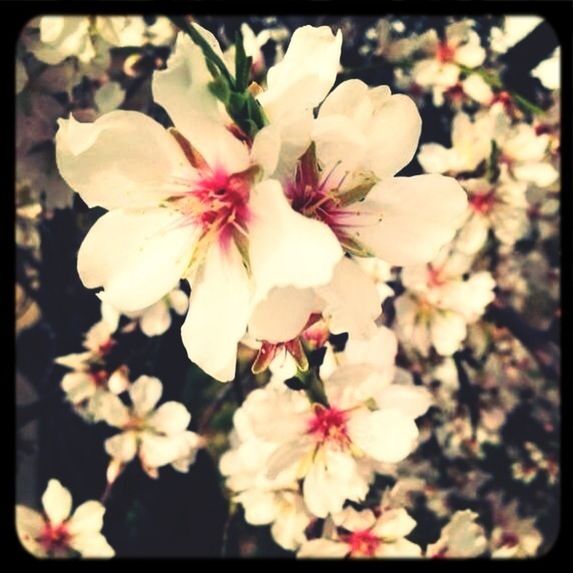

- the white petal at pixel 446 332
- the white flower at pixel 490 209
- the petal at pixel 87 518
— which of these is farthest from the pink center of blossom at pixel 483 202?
the petal at pixel 87 518

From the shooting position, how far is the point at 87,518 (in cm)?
62

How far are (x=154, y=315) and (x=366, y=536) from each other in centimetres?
30

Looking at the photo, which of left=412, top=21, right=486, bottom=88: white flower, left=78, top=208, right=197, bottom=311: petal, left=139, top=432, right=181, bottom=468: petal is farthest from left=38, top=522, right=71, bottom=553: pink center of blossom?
left=412, top=21, right=486, bottom=88: white flower

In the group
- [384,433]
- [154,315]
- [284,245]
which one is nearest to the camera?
[284,245]

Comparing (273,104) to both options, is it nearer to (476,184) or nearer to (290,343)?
Result: (290,343)

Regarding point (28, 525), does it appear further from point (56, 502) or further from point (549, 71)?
point (549, 71)

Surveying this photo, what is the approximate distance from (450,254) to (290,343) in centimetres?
33

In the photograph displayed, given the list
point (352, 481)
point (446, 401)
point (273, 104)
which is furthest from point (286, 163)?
point (446, 401)

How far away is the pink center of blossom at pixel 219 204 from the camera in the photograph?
0.26 meters

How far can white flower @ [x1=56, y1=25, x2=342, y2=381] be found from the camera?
243mm

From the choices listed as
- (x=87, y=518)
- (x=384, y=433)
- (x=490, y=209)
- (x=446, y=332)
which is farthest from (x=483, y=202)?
(x=87, y=518)

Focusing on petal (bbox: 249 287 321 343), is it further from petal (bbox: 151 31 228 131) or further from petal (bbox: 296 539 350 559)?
petal (bbox: 296 539 350 559)

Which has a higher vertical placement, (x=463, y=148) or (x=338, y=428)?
(x=463, y=148)

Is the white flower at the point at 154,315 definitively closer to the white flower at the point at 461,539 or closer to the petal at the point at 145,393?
the petal at the point at 145,393
